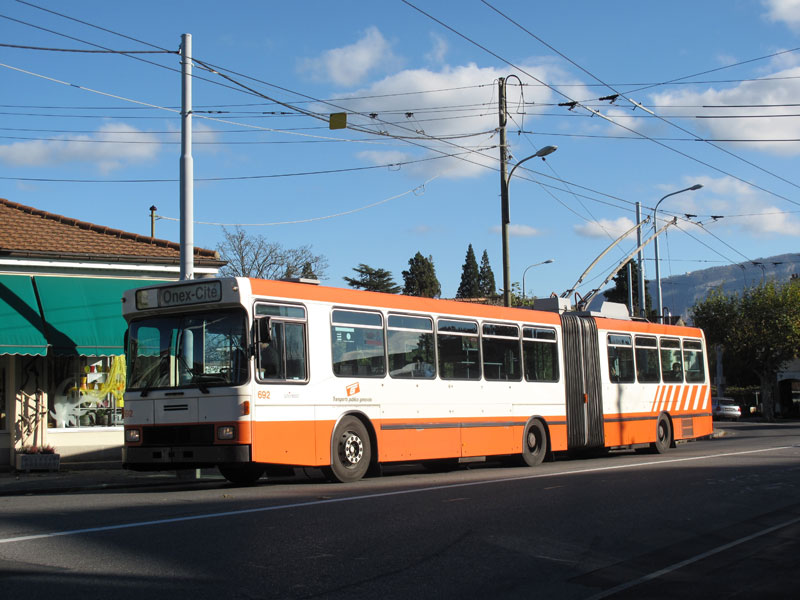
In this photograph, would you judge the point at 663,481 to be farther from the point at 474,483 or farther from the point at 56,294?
the point at 56,294

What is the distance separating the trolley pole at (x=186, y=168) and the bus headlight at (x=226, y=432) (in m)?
4.92

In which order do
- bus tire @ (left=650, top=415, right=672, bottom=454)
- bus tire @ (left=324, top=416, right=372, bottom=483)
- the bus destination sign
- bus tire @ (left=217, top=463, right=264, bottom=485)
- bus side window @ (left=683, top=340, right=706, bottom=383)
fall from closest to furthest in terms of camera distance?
the bus destination sign, bus tire @ (left=324, top=416, right=372, bottom=483), bus tire @ (left=217, top=463, right=264, bottom=485), bus tire @ (left=650, top=415, right=672, bottom=454), bus side window @ (left=683, top=340, right=706, bottom=383)

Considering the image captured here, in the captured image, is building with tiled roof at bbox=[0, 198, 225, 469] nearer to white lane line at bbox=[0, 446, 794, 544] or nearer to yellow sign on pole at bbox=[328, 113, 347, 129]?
yellow sign on pole at bbox=[328, 113, 347, 129]

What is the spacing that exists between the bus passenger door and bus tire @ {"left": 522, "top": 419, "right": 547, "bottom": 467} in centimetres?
100

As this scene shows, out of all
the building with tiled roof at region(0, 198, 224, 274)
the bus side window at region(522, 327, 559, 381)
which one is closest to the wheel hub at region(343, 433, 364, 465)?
the bus side window at region(522, 327, 559, 381)

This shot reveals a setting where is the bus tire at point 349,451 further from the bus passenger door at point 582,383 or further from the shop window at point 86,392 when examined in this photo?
the shop window at point 86,392

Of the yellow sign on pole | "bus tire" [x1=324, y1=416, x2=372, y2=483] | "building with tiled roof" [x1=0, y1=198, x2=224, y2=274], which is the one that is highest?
the yellow sign on pole

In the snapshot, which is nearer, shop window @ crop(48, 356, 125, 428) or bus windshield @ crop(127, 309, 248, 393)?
bus windshield @ crop(127, 309, 248, 393)

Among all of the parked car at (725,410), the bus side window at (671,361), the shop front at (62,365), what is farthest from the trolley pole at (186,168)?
the parked car at (725,410)

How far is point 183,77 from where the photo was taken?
56.5ft

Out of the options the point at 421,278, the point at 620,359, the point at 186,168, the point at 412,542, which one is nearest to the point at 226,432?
the point at 412,542

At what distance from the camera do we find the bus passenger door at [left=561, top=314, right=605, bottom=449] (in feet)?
63.2

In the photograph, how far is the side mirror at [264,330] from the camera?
11930 mm

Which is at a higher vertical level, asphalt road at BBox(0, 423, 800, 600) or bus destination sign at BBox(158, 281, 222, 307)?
bus destination sign at BBox(158, 281, 222, 307)
